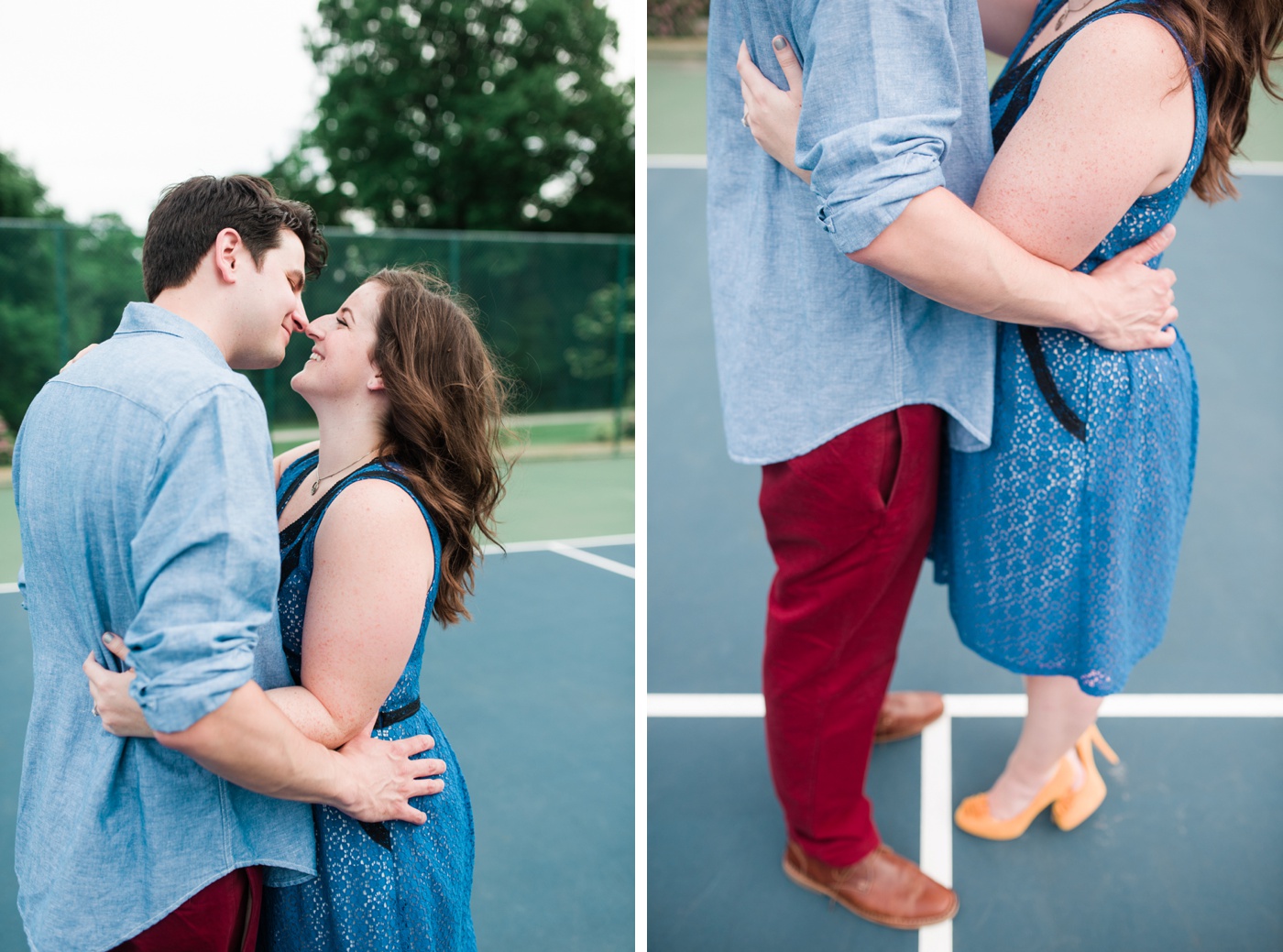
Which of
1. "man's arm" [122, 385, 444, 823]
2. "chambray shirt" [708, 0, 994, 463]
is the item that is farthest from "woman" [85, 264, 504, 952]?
"chambray shirt" [708, 0, 994, 463]

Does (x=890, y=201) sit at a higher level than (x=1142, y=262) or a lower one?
higher

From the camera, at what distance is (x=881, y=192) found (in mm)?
1372

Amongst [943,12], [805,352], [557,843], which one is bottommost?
[557,843]

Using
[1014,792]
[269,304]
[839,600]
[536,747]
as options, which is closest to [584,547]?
[536,747]

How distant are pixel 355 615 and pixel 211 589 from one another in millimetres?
246

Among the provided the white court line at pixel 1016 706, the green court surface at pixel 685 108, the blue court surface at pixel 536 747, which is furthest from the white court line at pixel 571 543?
the green court surface at pixel 685 108

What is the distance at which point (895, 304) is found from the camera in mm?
1688

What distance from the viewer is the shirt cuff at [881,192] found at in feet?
4.48

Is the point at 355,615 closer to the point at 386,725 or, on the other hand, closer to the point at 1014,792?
the point at 386,725

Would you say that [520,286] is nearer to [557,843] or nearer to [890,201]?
[557,843]

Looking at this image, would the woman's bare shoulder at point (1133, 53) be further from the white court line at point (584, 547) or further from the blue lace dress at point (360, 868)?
the white court line at point (584, 547)

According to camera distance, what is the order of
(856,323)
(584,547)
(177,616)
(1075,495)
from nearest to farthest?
(177,616)
(856,323)
(1075,495)
(584,547)

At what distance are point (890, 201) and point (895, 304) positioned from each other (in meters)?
0.34

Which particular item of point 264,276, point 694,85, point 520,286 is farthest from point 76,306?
point 264,276
